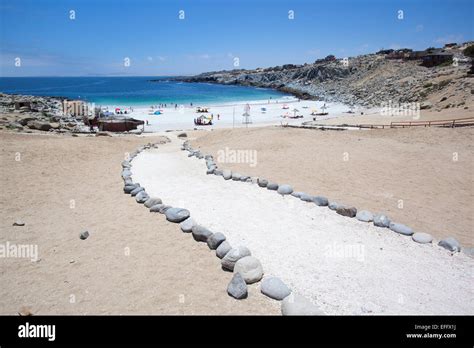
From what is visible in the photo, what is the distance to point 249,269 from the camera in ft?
18.4

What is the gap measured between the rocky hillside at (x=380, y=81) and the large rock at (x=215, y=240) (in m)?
37.7

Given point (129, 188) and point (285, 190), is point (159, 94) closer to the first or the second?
point (129, 188)

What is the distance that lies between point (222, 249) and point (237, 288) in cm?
127

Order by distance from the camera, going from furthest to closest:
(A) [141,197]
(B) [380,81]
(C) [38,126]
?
(B) [380,81], (C) [38,126], (A) [141,197]

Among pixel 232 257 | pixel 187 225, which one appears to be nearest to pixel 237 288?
pixel 232 257

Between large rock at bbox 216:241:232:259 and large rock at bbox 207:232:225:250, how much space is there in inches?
6.3

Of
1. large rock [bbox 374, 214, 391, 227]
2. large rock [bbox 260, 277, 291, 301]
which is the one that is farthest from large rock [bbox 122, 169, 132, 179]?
large rock [bbox 374, 214, 391, 227]

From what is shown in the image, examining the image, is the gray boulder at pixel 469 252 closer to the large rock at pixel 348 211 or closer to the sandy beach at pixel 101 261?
the large rock at pixel 348 211

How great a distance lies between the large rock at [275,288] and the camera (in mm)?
5027

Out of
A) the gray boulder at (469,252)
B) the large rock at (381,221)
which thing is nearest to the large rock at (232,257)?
the large rock at (381,221)

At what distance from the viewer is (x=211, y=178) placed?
11.9 meters

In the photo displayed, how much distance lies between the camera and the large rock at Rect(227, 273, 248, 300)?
5051 mm

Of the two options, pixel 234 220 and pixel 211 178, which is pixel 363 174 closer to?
pixel 211 178
